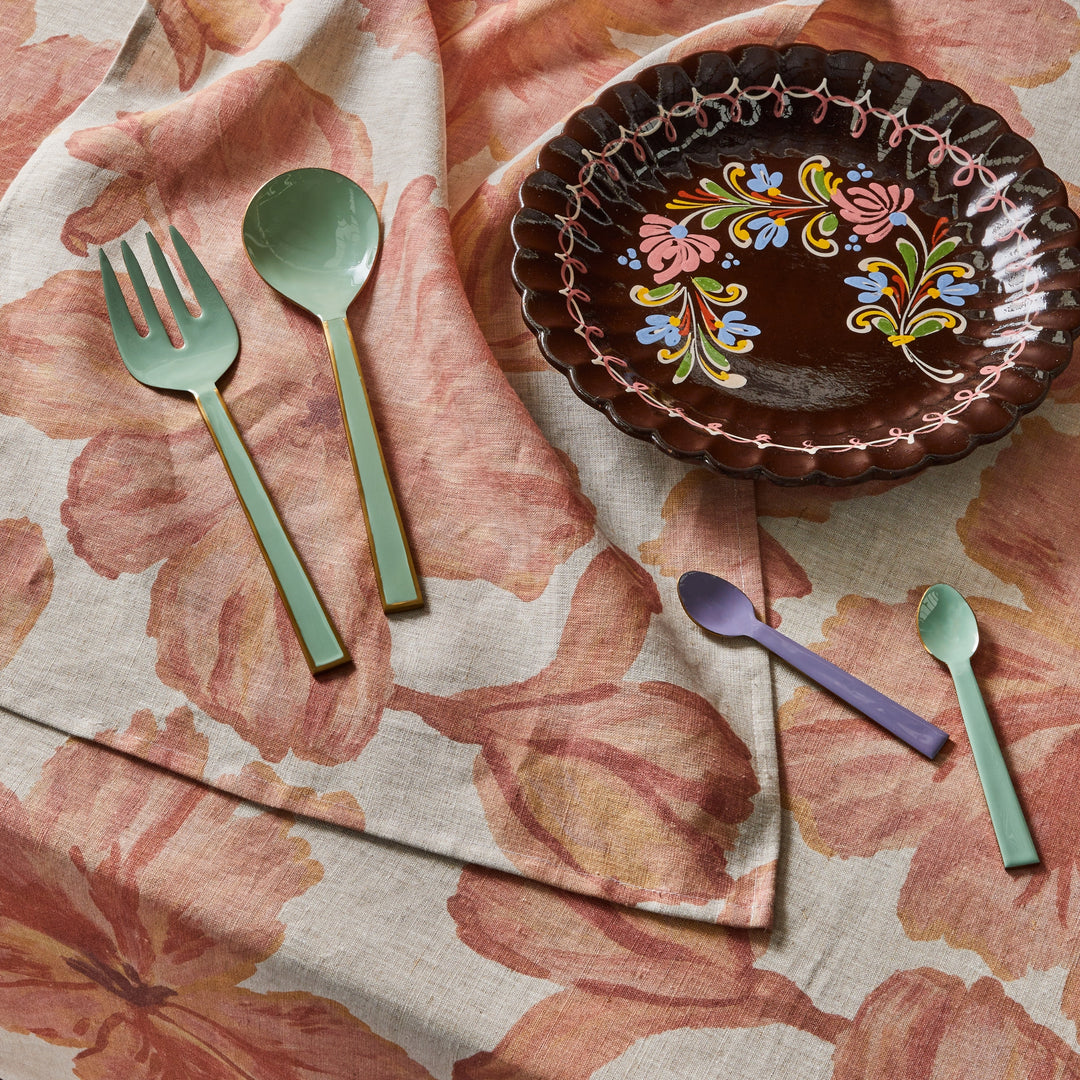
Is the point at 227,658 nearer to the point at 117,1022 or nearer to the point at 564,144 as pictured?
the point at 117,1022

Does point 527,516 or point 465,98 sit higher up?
point 465,98

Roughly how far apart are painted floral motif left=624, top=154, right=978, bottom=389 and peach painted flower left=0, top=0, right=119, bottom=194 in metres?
0.41

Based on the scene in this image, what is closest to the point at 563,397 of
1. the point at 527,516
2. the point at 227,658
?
the point at 527,516

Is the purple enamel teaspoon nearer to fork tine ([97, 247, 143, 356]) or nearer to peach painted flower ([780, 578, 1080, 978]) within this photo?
peach painted flower ([780, 578, 1080, 978])

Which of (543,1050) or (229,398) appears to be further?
(229,398)

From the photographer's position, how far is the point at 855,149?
1.96 feet

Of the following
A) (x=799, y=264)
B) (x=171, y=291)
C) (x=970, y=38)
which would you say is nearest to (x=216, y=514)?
(x=171, y=291)

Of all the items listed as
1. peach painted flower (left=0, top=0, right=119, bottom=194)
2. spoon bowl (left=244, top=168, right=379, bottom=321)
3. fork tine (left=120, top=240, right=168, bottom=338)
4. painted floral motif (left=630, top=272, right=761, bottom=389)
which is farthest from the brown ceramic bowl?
peach painted flower (left=0, top=0, right=119, bottom=194)

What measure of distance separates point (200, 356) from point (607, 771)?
320 millimetres

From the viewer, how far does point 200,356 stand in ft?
1.69

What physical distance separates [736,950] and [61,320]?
0.48 m

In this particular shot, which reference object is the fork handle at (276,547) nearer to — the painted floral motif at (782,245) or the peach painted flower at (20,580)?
the peach painted flower at (20,580)

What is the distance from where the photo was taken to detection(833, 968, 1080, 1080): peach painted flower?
38 cm

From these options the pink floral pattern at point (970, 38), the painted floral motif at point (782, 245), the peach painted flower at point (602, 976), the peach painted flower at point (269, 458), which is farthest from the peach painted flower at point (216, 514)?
the pink floral pattern at point (970, 38)
